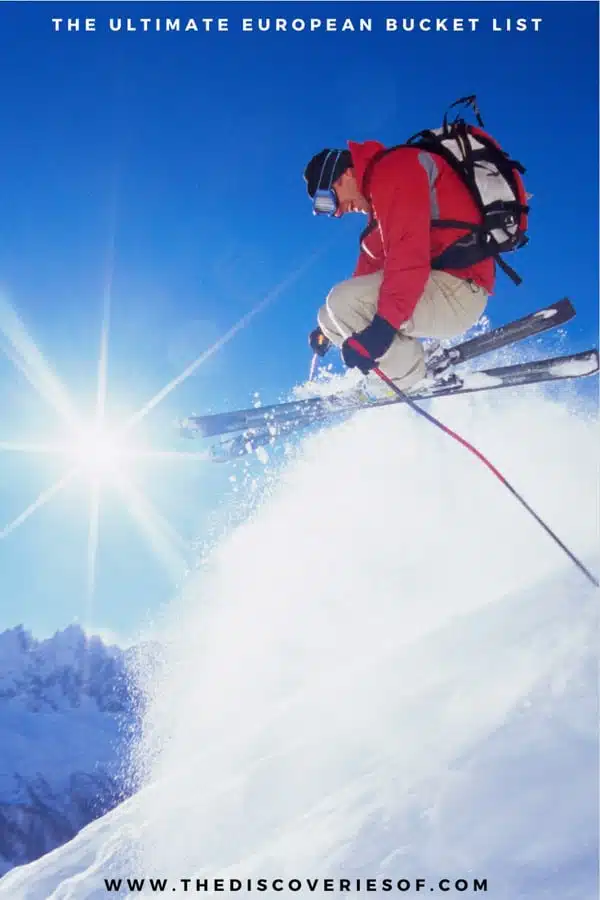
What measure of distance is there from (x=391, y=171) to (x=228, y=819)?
24.2 feet

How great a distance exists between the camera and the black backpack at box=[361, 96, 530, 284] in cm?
416

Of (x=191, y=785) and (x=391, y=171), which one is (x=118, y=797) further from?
(x=391, y=171)

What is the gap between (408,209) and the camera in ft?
13.0

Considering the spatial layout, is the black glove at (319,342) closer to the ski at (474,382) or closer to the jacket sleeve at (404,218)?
the ski at (474,382)

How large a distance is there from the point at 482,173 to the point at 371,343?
51.7 inches

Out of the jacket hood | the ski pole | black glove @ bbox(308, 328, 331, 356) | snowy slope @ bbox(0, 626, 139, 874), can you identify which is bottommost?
the ski pole

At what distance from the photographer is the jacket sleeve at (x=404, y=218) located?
13.1ft

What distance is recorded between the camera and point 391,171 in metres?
4.04

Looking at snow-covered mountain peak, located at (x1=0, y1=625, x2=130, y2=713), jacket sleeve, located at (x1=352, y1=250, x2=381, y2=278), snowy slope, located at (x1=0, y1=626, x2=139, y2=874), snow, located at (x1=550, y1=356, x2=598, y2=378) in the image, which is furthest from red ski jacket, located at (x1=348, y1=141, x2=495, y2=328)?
snow-covered mountain peak, located at (x1=0, y1=625, x2=130, y2=713)

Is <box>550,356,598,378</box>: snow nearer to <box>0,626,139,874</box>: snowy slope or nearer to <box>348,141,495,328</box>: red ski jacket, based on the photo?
<box>348,141,495,328</box>: red ski jacket

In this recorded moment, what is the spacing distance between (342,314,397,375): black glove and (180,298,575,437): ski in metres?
1.89

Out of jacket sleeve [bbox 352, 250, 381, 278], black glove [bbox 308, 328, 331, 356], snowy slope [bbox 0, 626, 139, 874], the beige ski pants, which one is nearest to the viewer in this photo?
the beige ski pants

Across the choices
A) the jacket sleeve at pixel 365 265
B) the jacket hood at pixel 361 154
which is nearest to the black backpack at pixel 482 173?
the jacket hood at pixel 361 154

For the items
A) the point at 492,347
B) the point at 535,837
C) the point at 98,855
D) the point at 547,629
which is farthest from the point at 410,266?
the point at 98,855
